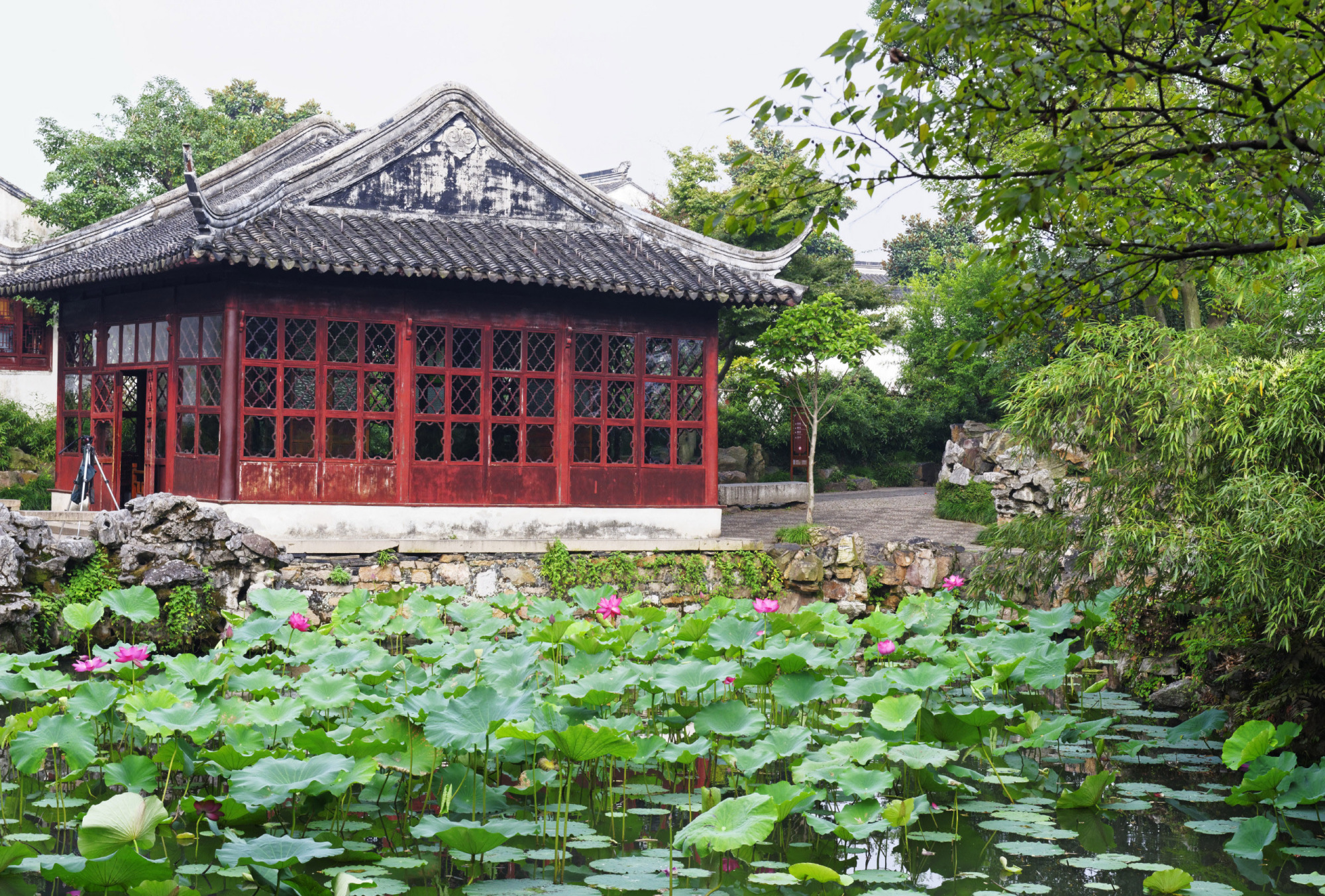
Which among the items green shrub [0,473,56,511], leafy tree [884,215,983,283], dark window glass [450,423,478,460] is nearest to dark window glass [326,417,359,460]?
dark window glass [450,423,478,460]

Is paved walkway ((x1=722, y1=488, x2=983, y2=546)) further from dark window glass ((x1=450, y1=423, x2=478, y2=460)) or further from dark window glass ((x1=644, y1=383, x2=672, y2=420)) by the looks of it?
dark window glass ((x1=450, y1=423, x2=478, y2=460))

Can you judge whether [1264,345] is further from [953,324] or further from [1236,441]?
[953,324]

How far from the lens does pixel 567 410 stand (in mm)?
11891

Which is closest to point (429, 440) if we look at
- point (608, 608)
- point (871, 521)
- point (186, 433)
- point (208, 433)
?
point (208, 433)

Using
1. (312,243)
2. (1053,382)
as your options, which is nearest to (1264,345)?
(1053,382)

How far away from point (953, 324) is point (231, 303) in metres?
13.3

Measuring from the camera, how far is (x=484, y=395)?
11.6 metres

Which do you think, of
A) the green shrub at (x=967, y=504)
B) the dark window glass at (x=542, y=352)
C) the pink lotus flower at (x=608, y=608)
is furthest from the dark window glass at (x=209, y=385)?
the green shrub at (x=967, y=504)

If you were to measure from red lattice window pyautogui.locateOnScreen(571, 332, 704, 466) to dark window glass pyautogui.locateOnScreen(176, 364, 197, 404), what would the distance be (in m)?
3.62

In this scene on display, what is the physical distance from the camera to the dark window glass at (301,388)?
11.1 m

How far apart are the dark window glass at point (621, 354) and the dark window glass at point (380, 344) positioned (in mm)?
2158

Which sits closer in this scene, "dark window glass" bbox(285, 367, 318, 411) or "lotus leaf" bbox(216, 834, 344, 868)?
"lotus leaf" bbox(216, 834, 344, 868)

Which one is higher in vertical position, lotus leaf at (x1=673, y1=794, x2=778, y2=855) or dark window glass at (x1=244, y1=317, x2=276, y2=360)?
dark window glass at (x1=244, y1=317, x2=276, y2=360)

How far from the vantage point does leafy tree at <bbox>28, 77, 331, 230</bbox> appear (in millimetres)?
18234
